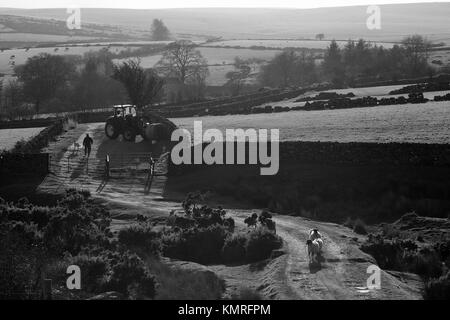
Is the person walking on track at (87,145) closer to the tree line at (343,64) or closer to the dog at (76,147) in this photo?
the dog at (76,147)

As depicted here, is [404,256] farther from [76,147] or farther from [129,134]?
[76,147]

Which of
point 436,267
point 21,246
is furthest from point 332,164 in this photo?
point 21,246

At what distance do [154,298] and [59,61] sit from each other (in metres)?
83.2

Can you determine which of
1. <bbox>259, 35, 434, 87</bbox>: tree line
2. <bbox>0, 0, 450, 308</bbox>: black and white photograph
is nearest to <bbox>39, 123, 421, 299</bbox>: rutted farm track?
<bbox>0, 0, 450, 308</bbox>: black and white photograph

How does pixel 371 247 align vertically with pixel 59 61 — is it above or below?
below

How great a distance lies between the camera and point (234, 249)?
2405 cm

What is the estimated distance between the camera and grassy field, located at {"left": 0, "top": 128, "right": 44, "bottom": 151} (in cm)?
5089

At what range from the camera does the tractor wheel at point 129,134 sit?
47312 millimetres

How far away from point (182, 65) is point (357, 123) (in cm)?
6325

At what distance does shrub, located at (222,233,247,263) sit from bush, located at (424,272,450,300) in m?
6.19

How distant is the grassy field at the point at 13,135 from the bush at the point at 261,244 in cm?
2804
